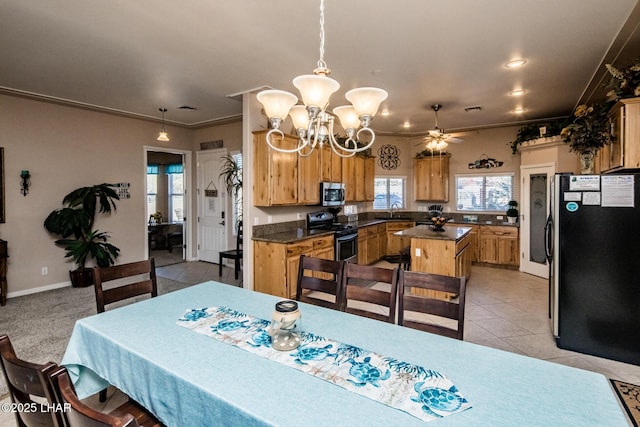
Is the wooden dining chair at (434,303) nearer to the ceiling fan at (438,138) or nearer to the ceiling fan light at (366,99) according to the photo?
the ceiling fan light at (366,99)

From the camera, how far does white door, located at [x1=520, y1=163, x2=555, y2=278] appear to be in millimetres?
5637

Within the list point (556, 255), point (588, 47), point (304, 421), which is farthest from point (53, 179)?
point (588, 47)

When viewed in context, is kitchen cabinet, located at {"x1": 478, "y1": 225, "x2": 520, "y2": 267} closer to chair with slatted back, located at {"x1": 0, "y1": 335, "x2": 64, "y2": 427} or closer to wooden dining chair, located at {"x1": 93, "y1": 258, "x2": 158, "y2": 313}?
wooden dining chair, located at {"x1": 93, "y1": 258, "x2": 158, "y2": 313}

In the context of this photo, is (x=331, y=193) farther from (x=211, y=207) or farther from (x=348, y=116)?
(x=348, y=116)

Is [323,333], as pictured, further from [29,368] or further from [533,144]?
[533,144]

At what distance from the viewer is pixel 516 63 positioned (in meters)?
3.59

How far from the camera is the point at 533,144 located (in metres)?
5.76

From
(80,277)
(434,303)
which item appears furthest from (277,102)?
(80,277)

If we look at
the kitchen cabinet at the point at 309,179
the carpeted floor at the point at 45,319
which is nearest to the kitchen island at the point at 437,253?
the kitchen cabinet at the point at 309,179

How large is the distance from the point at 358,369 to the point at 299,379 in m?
0.24

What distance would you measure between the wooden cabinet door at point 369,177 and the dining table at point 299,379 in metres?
5.15

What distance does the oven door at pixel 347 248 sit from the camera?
4.95m

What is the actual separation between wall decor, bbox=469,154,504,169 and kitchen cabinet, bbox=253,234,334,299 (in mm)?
4625

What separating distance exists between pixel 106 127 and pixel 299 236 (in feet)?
13.0
